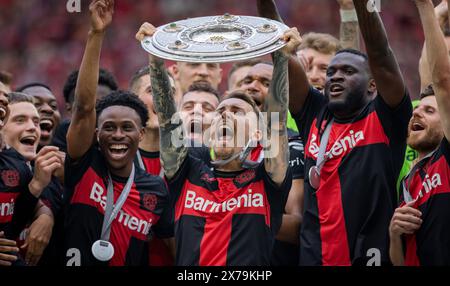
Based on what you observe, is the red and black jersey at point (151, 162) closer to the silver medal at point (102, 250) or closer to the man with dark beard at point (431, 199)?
the silver medal at point (102, 250)

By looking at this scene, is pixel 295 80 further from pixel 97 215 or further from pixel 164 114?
pixel 97 215

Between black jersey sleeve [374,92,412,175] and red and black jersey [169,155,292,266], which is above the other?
black jersey sleeve [374,92,412,175]

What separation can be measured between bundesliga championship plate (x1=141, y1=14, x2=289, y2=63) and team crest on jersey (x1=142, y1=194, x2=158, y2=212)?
38.6 inches

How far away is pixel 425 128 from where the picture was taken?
17.1 ft

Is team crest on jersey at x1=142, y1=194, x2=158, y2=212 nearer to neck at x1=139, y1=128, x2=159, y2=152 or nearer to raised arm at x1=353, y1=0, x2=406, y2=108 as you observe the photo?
neck at x1=139, y1=128, x2=159, y2=152

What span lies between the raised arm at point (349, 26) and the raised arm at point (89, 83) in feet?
6.30

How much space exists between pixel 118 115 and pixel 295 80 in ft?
3.43

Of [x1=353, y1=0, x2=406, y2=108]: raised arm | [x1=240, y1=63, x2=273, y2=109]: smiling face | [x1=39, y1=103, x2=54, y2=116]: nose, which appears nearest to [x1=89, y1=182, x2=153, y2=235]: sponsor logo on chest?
[x1=39, y1=103, x2=54, y2=116]: nose

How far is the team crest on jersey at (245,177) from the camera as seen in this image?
16.8 ft

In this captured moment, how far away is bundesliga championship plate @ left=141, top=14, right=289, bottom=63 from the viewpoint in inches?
→ 187

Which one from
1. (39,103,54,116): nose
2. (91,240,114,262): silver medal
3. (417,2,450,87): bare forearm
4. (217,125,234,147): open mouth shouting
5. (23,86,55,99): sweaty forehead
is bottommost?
(91,240,114,262): silver medal

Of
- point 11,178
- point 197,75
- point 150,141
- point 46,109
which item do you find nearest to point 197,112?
point 150,141

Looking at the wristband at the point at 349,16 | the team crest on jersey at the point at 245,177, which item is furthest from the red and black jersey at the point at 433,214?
the wristband at the point at 349,16
